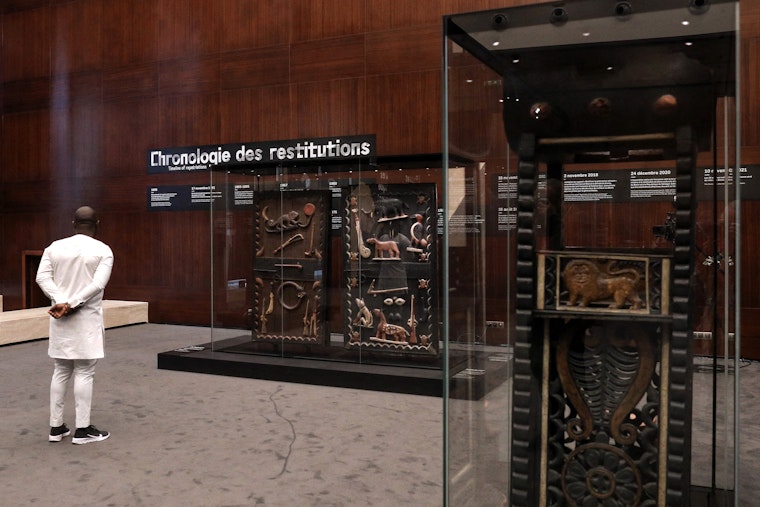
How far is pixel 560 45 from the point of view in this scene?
2363 mm

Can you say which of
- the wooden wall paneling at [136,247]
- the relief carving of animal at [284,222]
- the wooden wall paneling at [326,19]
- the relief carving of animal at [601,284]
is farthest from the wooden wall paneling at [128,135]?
the relief carving of animal at [601,284]

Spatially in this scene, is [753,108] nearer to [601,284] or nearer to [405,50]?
[601,284]

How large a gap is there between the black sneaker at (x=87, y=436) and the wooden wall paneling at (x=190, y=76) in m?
5.91

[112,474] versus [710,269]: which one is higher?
[710,269]

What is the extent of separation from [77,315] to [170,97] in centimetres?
604

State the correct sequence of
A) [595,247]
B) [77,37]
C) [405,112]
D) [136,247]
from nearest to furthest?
1. [595,247]
2. [405,112]
3. [136,247]
4. [77,37]

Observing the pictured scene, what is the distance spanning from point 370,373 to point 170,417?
5.32ft

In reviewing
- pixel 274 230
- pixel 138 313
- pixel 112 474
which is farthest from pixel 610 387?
pixel 138 313

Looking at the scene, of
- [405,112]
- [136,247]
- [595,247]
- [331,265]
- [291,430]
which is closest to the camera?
[595,247]

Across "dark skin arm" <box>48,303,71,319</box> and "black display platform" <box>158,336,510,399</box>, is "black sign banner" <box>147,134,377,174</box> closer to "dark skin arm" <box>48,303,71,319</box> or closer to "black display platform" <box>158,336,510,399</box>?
"black display platform" <box>158,336,510,399</box>

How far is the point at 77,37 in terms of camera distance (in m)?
10.5

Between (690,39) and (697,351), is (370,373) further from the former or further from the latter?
(690,39)

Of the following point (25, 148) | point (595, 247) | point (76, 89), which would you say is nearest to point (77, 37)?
point (76, 89)

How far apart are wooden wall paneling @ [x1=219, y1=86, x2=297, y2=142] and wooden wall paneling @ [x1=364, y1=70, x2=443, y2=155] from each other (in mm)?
1140
